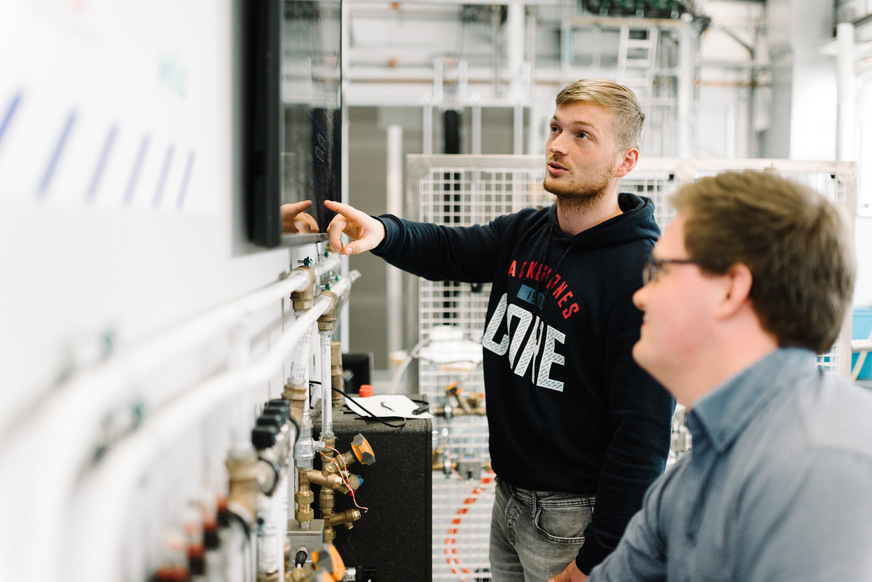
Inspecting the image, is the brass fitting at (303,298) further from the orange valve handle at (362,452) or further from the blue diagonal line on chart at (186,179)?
the blue diagonal line on chart at (186,179)

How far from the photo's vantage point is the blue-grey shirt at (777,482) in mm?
676

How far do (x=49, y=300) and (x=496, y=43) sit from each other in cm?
Result: 526

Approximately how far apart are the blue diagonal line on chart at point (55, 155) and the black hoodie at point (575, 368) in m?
1.13

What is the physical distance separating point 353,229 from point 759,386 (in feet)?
3.32

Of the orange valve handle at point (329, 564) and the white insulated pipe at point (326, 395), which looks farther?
the white insulated pipe at point (326, 395)

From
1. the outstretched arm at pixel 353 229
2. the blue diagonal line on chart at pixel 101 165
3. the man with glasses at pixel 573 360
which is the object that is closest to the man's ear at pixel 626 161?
the man with glasses at pixel 573 360

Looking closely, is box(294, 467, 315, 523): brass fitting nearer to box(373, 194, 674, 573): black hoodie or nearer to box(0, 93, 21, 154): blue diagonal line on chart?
box(373, 194, 674, 573): black hoodie

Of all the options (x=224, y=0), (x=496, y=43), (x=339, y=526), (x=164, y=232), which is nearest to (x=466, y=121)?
(x=496, y=43)

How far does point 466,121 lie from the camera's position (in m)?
3.84

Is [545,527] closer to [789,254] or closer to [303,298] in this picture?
[303,298]

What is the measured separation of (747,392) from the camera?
77cm

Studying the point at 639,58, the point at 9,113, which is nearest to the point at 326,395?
the point at 9,113

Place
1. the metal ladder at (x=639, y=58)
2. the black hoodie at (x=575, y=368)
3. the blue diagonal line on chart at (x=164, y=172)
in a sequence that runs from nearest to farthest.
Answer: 1. the blue diagonal line on chart at (x=164, y=172)
2. the black hoodie at (x=575, y=368)
3. the metal ladder at (x=639, y=58)

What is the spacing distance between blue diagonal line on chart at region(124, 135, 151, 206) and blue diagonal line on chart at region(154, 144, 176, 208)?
0.15ft
